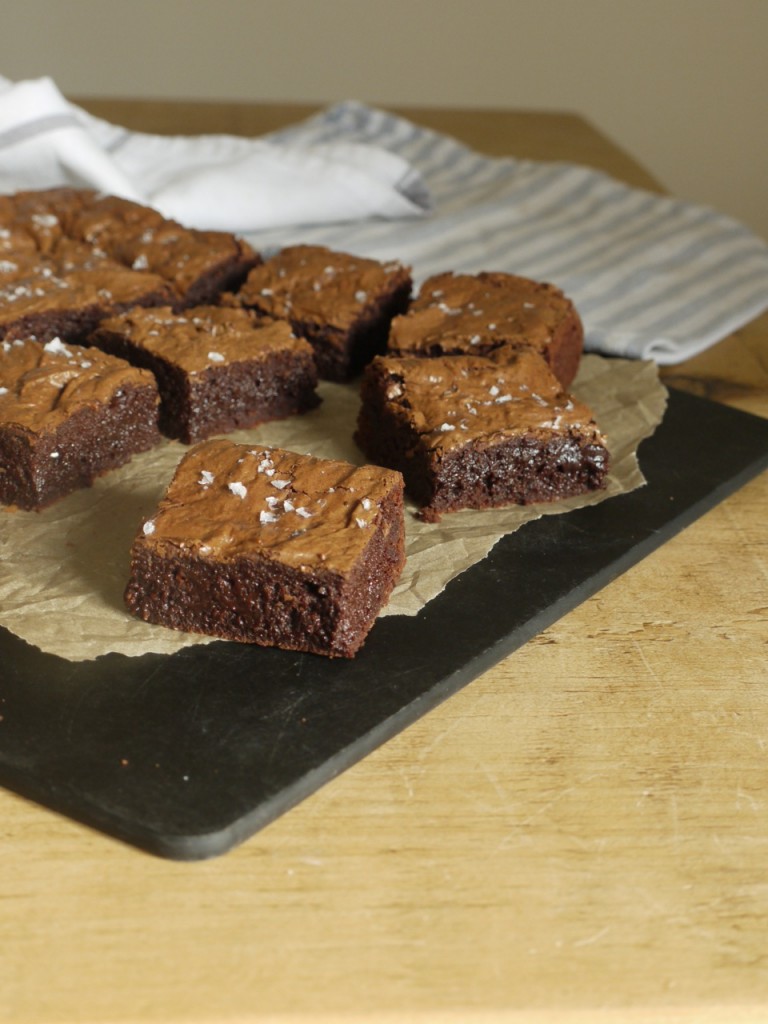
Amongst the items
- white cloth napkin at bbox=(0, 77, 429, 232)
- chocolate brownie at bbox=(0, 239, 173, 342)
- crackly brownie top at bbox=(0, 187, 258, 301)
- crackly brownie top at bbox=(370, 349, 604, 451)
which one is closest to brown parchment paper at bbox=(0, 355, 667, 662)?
crackly brownie top at bbox=(370, 349, 604, 451)

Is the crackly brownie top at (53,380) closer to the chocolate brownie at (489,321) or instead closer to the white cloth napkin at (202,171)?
the chocolate brownie at (489,321)

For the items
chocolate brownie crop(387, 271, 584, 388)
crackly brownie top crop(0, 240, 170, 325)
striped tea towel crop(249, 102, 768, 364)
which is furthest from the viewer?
striped tea towel crop(249, 102, 768, 364)

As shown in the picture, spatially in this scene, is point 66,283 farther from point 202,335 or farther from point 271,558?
point 271,558

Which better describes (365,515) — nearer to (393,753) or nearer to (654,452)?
(393,753)

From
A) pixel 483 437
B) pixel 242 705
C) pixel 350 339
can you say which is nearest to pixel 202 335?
pixel 350 339

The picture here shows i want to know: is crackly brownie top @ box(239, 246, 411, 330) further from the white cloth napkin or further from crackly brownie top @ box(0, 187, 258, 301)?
the white cloth napkin

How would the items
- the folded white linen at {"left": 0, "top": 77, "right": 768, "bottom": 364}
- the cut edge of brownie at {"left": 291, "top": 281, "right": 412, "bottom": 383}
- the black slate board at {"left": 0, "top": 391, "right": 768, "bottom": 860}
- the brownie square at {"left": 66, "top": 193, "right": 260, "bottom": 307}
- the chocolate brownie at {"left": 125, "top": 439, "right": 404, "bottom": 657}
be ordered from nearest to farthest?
the black slate board at {"left": 0, "top": 391, "right": 768, "bottom": 860} → the chocolate brownie at {"left": 125, "top": 439, "right": 404, "bottom": 657} → the cut edge of brownie at {"left": 291, "top": 281, "right": 412, "bottom": 383} → the brownie square at {"left": 66, "top": 193, "right": 260, "bottom": 307} → the folded white linen at {"left": 0, "top": 77, "right": 768, "bottom": 364}
